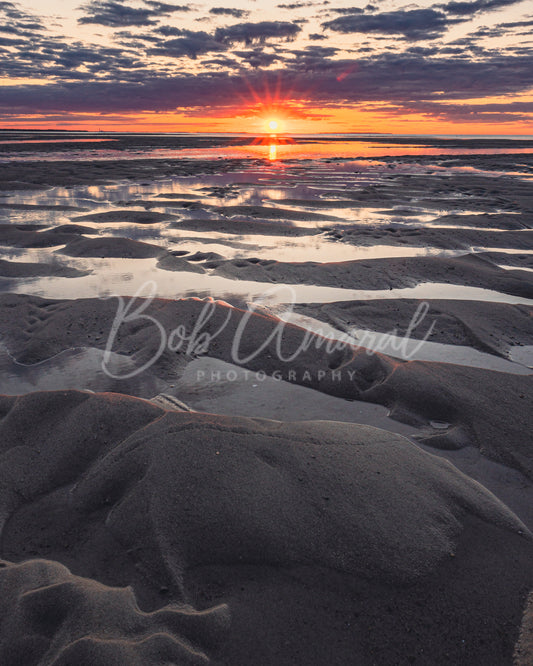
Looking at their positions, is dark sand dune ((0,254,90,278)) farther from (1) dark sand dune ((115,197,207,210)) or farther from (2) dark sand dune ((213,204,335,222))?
(1) dark sand dune ((115,197,207,210))

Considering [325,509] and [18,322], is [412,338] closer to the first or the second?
[325,509]

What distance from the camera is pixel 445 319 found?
23.3ft

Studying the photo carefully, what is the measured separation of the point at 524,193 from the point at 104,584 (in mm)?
23440

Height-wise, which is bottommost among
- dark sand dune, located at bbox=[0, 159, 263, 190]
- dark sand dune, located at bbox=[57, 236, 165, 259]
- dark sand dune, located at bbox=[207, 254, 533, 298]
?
dark sand dune, located at bbox=[0, 159, 263, 190]

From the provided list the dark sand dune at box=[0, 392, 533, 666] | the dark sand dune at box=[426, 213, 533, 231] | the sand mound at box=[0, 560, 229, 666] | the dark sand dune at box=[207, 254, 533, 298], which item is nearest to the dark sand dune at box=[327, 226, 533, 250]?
the dark sand dune at box=[426, 213, 533, 231]

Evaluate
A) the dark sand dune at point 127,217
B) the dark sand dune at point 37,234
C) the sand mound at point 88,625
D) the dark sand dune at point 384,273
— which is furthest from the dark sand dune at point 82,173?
the sand mound at point 88,625

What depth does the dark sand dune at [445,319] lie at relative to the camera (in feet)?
21.5

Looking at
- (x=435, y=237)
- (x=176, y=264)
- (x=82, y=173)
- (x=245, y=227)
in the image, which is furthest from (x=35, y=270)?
(x=82, y=173)

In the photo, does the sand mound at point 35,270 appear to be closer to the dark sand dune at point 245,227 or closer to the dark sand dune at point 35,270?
the dark sand dune at point 35,270

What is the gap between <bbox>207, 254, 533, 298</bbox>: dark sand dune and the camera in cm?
886

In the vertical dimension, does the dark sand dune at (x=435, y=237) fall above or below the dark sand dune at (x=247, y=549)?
below

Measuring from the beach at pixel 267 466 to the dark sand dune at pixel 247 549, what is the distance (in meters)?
0.01

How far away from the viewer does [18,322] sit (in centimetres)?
694

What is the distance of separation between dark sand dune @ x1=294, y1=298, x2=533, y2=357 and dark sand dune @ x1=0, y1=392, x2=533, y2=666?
309 centimetres
